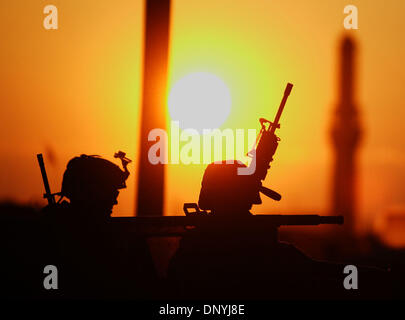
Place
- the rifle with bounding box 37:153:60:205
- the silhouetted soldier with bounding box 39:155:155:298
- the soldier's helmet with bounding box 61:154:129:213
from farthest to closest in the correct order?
the rifle with bounding box 37:153:60:205 → the soldier's helmet with bounding box 61:154:129:213 → the silhouetted soldier with bounding box 39:155:155:298

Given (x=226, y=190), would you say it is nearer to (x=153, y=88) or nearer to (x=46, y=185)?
(x=153, y=88)

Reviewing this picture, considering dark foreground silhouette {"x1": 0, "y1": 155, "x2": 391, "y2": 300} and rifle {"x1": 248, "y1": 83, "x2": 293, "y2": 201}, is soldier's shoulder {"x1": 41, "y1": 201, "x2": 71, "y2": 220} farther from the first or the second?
rifle {"x1": 248, "y1": 83, "x2": 293, "y2": 201}

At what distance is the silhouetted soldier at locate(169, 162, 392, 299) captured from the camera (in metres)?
5.78

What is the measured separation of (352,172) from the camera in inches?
1193

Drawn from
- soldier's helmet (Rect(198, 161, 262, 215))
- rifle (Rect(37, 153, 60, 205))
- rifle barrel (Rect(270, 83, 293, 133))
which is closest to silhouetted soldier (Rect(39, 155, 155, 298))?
rifle (Rect(37, 153, 60, 205))

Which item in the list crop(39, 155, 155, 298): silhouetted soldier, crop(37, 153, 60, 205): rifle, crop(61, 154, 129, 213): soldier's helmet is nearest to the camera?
crop(39, 155, 155, 298): silhouetted soldier

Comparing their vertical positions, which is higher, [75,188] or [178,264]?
[75,188]

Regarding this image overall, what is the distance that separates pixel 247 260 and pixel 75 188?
135 cm

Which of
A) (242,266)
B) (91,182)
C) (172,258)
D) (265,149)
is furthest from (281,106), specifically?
(91,182)

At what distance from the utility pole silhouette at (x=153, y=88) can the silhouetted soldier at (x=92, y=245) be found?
0.31 meters

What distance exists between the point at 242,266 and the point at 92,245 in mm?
1075

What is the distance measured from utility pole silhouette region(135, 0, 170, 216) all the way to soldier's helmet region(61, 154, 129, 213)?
0.25 metres
